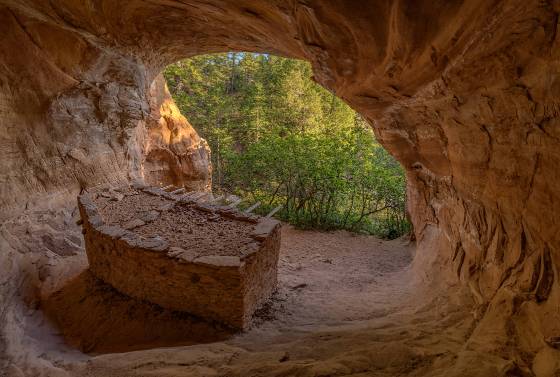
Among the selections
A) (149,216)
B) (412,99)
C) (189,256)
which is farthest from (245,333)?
(412,99)

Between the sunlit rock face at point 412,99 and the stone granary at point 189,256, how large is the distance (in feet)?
7.44

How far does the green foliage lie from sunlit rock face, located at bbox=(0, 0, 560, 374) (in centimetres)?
396

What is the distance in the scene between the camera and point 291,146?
35.2 ft

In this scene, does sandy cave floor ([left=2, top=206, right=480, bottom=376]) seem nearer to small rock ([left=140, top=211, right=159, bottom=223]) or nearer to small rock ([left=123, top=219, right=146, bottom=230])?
small rock ([left=123, top=219, right=146, bottom=230])

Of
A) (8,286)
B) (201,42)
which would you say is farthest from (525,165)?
(8,286)

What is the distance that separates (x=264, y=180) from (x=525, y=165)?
9916mm

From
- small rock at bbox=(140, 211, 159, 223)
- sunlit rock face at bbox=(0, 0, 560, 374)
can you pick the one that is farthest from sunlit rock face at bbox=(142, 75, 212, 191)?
small rock at bbox=(140, 211, 159, 223)

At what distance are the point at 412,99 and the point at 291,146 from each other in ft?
23.3

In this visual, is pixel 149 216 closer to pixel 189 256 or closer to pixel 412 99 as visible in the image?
pixel 189 256

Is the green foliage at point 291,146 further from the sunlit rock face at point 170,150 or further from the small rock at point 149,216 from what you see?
the small rock at point 149,216

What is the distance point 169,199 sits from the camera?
19.6ft

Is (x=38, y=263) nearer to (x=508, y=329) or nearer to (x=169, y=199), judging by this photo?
(x=169, y=199)

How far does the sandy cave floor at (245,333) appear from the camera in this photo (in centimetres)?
278

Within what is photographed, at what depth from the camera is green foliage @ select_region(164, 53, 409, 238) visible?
10.3 metres
